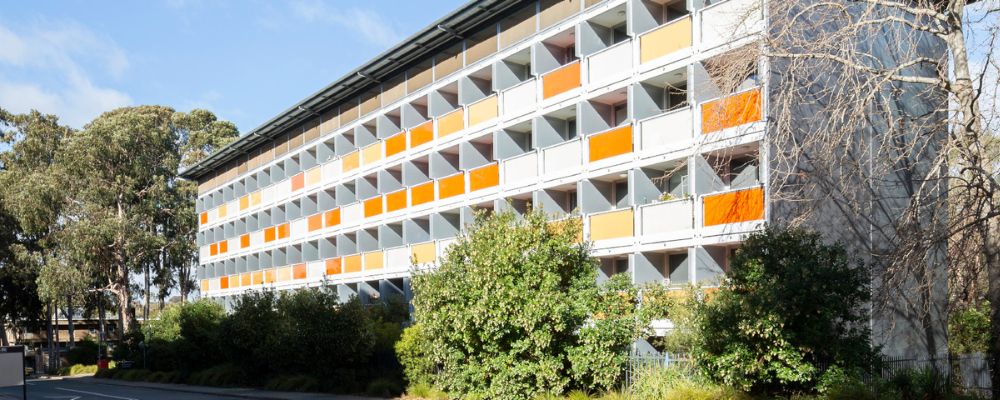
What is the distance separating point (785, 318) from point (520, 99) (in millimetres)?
15451

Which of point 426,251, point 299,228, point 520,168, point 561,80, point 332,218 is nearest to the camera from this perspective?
point 561,80

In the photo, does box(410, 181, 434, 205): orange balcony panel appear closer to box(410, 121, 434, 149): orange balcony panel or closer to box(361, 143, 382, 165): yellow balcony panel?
box(410, 121, 434, 149): orange balcony panel

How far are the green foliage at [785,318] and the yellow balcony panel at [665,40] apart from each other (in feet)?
25.4

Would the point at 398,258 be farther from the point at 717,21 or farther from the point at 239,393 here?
the point at 717,21

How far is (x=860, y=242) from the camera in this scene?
22141 millimetres

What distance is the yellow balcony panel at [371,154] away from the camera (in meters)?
38.9

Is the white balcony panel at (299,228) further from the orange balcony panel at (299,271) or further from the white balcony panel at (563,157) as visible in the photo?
the white balcony panel at (563,157)

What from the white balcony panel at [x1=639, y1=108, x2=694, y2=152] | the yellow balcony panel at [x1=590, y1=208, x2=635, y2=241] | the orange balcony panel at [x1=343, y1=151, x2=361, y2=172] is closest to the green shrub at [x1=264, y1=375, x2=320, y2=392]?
the orange balcony panel at [x1=343, y1=151, x2=361, y2=172]

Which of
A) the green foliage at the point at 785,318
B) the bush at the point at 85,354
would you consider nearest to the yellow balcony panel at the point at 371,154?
the green foliage at the point at 785,318

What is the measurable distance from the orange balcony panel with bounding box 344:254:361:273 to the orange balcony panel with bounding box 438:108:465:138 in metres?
8.35

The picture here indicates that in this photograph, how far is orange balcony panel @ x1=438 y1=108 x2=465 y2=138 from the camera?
1308 inches

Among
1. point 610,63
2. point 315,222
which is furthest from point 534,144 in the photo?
point 315,222

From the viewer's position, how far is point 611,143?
25844 mm

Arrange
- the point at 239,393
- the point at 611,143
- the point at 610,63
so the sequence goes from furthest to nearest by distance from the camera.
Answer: the point at 239,393 < the point at 610,63 < the point at 611,143
